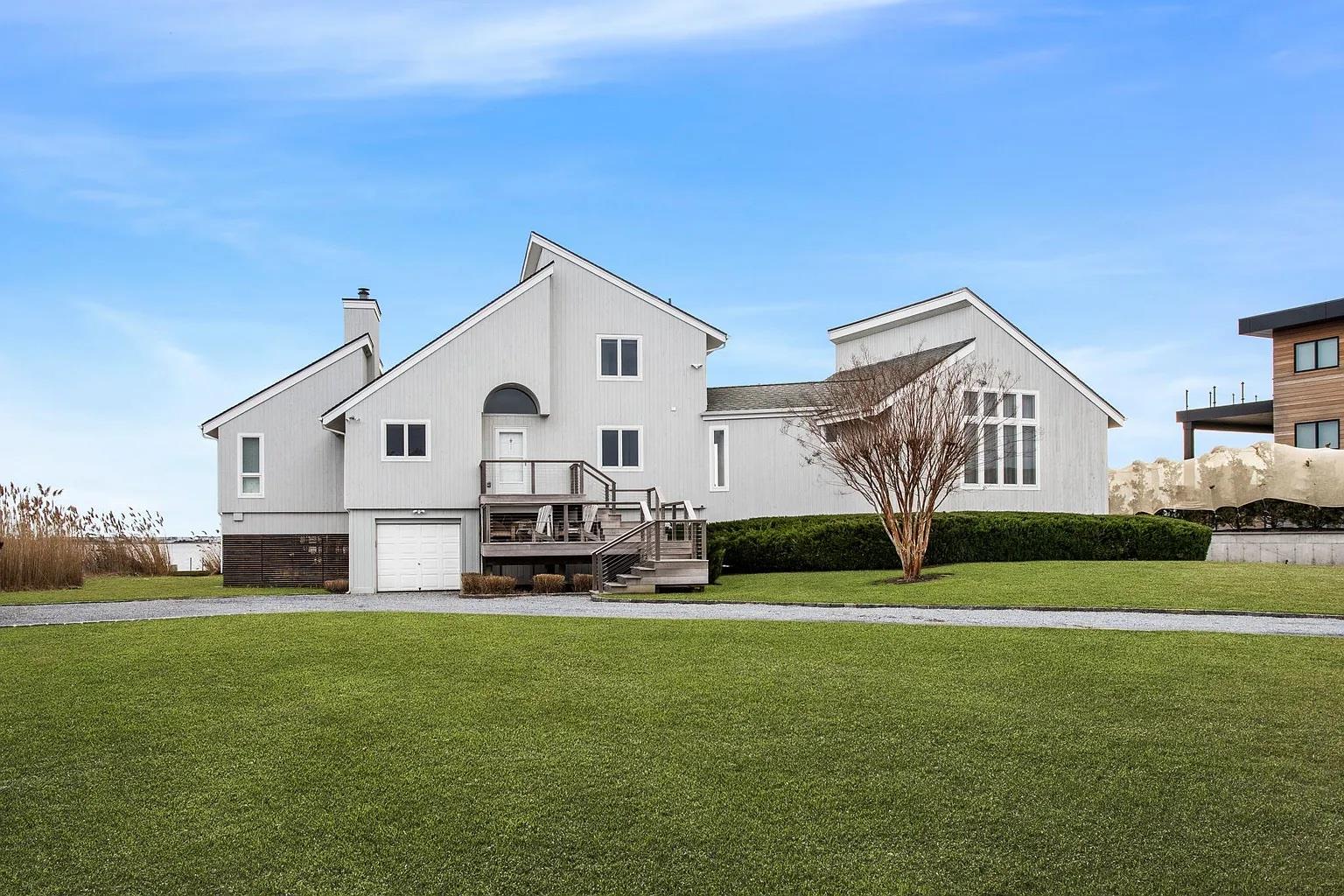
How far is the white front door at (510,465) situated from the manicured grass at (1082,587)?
613 centimetres

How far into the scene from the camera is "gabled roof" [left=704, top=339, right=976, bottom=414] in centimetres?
2564

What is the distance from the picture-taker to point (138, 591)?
949 inches

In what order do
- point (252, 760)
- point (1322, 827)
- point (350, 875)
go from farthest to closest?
point (252, 760) → point (1322, 827) → point (350, 875)

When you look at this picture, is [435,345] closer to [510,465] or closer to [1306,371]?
[510,465]

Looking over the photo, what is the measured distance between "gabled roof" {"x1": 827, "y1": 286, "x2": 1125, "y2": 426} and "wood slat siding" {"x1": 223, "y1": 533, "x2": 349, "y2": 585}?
16.2 meters

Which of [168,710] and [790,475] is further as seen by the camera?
[790,475]

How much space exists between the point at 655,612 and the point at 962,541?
1083cm

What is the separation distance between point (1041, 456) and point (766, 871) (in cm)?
2285

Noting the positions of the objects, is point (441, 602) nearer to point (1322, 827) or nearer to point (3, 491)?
point (3, 491)

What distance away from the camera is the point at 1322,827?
271 inches

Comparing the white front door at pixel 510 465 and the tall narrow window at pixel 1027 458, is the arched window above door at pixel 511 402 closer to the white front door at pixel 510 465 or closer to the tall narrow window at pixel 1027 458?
the white front door at pixel 510 465

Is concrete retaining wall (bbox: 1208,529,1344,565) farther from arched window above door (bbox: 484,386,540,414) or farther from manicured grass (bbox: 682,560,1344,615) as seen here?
arched window above door (bbox: 484,386,540,414)

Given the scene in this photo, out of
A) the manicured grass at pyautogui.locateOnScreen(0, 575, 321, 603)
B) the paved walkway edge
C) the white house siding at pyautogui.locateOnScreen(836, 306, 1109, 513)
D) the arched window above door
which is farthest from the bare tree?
the manicured grass at pyautogui.locateOnScreen(0, 575, 321, 603)

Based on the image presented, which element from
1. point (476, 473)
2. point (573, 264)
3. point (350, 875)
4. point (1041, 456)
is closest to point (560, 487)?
point (476, 473)
